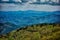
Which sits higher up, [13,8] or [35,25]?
[13,8]

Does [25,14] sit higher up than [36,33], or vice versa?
[25,14]

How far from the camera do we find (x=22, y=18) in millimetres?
1697

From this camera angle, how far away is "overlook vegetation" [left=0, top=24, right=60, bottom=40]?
1665 millimetres

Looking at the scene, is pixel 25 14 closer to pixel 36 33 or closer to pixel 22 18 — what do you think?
pixel 22 18

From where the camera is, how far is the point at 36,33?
5.51ft

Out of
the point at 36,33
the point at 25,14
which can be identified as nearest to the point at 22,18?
the point at 25,14

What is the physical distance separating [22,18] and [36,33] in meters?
0.22

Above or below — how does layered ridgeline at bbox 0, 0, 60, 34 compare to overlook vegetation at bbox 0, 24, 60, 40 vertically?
above

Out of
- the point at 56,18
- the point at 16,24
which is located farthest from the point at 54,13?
the point at 16,24

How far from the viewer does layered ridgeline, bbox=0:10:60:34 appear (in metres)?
1.67

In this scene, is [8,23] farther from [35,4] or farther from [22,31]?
[35,4]

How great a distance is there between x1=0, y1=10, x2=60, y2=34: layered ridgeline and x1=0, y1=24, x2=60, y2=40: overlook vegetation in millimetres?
45

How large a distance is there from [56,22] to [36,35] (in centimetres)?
28

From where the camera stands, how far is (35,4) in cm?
171
